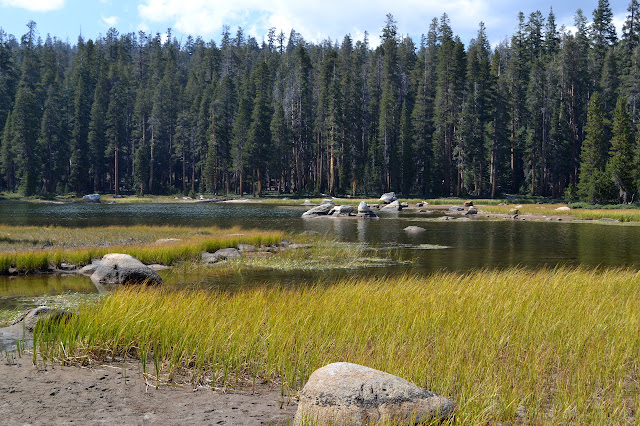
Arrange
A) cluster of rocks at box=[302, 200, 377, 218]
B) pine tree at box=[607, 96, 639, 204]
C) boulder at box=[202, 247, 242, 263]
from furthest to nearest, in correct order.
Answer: pine tree at box=[607, 96, 639, 204] < cluster of rocks at box=[302, 200, 377, 218] < boulder at box=[202, 247, 242, 263]

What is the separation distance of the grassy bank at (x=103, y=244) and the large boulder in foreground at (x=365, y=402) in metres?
15.1

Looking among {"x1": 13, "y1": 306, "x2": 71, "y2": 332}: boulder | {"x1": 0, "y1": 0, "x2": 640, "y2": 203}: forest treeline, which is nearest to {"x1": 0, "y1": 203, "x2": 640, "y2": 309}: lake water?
{"x1": 13, "y1": 306, "x2": 71, "y2": 332}: boulder

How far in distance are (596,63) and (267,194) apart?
2320 inches

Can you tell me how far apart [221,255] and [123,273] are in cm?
637

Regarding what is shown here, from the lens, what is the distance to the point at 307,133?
291ft

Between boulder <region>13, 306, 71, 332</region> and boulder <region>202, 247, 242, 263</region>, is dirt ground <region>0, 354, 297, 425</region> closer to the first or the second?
boulder <region>13, 306, 71, 332</region>

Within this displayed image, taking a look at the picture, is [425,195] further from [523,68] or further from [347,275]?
[347,275]

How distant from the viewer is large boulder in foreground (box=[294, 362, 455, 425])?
4852 mm

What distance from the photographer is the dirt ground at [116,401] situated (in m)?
5.25

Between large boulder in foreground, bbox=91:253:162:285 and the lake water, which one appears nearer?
large boulder in foreground, bbox=91:253:162:285

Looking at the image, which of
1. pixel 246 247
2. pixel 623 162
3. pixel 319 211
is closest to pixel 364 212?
pixel 319 211

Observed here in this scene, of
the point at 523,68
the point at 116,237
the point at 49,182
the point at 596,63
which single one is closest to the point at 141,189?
the point at 49,182

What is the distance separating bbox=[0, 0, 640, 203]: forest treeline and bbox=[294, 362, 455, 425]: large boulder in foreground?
237ft

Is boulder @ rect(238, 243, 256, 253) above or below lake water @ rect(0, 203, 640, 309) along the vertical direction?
above
